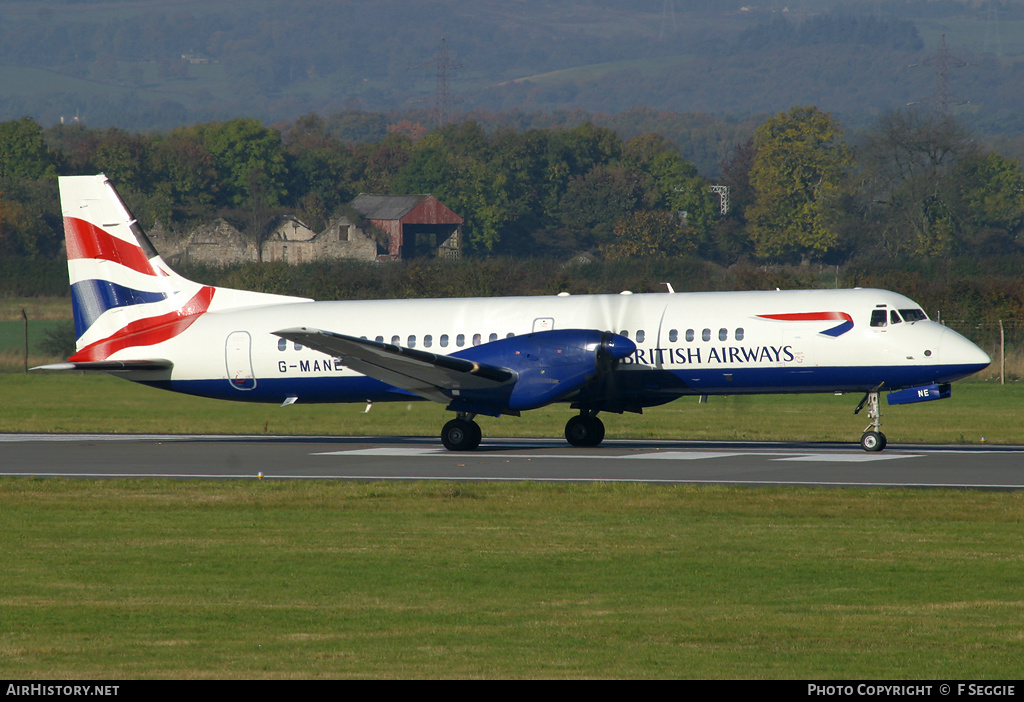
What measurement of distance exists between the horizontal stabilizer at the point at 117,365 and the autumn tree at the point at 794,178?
99.7 m

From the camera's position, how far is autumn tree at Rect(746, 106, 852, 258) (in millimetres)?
126688

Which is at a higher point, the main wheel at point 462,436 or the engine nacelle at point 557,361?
the engine nacelle at point 557,361

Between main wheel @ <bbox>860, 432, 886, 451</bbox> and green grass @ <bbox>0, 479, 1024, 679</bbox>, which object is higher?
main wheel @ <bbox>860, 432, 886, 451</bbox>

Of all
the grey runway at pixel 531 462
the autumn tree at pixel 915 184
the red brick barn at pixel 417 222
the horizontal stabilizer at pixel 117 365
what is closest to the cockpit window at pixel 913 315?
the grey runway at pixel 531 462

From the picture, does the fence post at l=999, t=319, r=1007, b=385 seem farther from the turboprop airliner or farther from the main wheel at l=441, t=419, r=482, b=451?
the main wheel at l=441, t=419, r=482, b=451

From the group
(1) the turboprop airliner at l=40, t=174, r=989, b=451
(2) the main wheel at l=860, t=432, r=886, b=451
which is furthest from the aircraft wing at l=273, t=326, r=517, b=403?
(2) the main wheel at l=860, t=432, r=886, b=451

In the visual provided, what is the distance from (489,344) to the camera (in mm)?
29375

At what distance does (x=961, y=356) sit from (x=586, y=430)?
8798mm

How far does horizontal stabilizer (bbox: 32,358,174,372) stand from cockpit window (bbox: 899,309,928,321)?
17.6 metres

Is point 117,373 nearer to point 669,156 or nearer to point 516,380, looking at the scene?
point 516,380

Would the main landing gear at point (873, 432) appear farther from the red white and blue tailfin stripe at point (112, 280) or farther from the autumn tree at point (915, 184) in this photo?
the autumn tree at point (915, 184)

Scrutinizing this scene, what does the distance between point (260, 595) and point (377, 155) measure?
141 metres

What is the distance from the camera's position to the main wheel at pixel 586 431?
3075 cm

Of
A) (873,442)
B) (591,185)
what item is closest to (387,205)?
(591,185)
